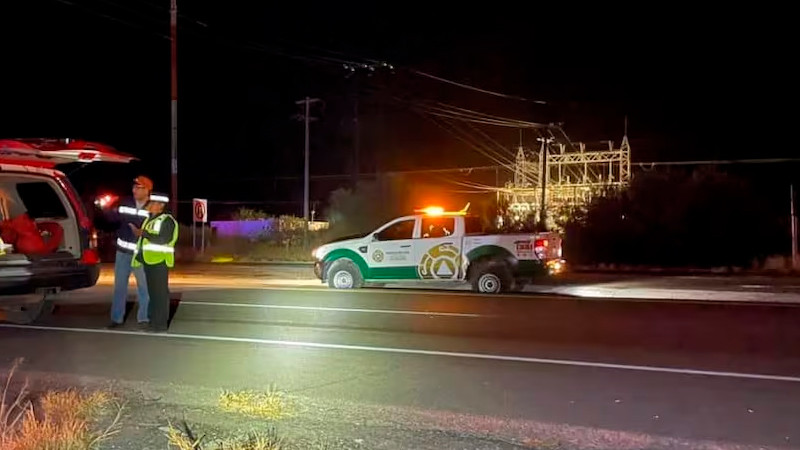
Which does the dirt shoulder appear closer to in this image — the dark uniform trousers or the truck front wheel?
the dark uniform trousers

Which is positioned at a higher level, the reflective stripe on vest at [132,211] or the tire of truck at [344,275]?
the reflective stripe on vest at [132,211]

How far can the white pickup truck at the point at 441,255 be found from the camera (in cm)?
1741

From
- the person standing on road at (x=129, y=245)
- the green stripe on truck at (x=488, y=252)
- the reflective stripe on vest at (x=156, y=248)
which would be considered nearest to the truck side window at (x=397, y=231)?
the green stripe on truck at (x=488, y=252)

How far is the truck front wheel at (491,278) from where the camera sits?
17406 millimetres

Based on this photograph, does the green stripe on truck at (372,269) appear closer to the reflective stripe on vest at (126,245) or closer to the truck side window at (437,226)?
the truck side window at (437,226)

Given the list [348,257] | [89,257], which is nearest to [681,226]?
[348,257]

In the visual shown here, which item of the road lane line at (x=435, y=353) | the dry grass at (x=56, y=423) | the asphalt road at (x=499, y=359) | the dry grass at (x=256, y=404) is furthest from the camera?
the road lane line at (x=435, y=353)

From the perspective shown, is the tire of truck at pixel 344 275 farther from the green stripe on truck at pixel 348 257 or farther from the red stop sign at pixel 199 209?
the red stop sign at pixel 199 209

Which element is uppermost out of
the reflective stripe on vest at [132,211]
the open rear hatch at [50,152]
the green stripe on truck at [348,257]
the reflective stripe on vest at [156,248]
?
the open rear hatch at [50,152]

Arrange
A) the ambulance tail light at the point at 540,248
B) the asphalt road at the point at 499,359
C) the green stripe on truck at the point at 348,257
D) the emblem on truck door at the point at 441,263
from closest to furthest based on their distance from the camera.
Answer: the asphalt road at the point at 499,359 < the ambulance tail light at the point at 540,248 < the emblem on truck door at the point at 441,263 < the green stripe on truck at the point at 348,257

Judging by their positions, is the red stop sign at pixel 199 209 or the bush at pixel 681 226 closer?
the red stop sign at pixel 199 209

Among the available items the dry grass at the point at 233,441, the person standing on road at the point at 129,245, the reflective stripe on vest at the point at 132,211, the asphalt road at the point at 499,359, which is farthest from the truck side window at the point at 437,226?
the dry grass at the point at 233,441

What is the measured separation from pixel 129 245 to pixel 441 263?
8034 millimetres

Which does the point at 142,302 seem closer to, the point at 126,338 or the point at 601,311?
the point at 126,338
